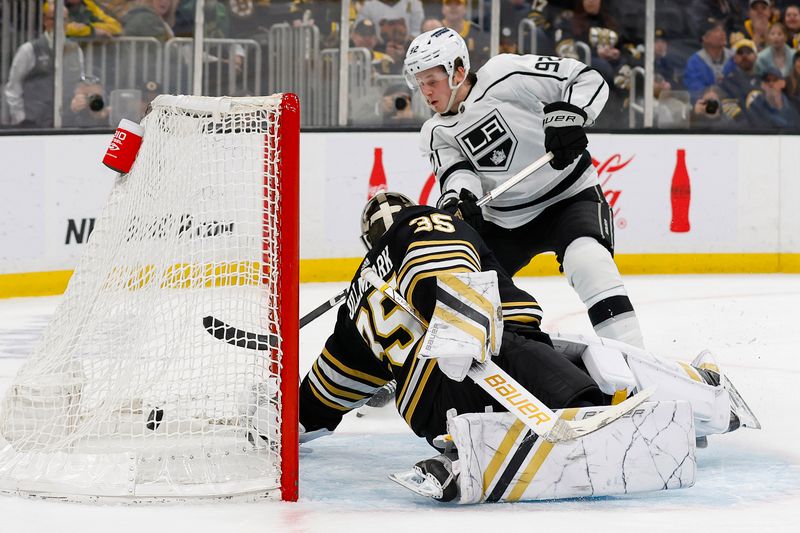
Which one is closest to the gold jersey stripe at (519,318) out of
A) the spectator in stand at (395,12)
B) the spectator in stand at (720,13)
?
the spectator in stand at (395,12)

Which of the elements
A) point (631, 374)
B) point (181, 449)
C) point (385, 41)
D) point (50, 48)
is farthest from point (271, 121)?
point (385, 41)

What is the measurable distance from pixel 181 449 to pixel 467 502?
2.03ft

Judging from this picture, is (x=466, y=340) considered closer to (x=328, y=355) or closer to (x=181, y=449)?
(x=328, y=355)

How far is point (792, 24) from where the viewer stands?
799 centimetres

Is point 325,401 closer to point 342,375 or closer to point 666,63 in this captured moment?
point 342,375

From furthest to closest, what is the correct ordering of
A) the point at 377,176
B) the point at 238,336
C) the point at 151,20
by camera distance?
the point at 377,176 < the point at 151,20 < the point at 238,336

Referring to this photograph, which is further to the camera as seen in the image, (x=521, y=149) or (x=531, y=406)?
(x=521, y=149)

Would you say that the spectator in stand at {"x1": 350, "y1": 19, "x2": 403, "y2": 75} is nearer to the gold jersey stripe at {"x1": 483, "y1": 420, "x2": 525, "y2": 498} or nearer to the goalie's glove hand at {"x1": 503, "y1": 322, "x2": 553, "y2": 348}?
the goalie's glove hand at {"x1": 503, "y1": 322, "x2": 553, "y2": 348}

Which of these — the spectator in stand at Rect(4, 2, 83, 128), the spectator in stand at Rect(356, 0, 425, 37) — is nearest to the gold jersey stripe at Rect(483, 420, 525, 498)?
the spectator in stand at Rect(4, 2, 83, 128)

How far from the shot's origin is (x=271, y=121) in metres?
2.71

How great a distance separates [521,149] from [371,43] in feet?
11.6

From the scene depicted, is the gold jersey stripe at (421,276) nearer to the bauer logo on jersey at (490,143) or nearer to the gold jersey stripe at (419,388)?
the gold jersey stripe at (419,388)

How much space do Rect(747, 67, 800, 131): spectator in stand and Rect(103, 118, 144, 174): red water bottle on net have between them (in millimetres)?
5585

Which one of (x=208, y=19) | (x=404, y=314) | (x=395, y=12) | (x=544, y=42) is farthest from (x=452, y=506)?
(x=544, y=42)
